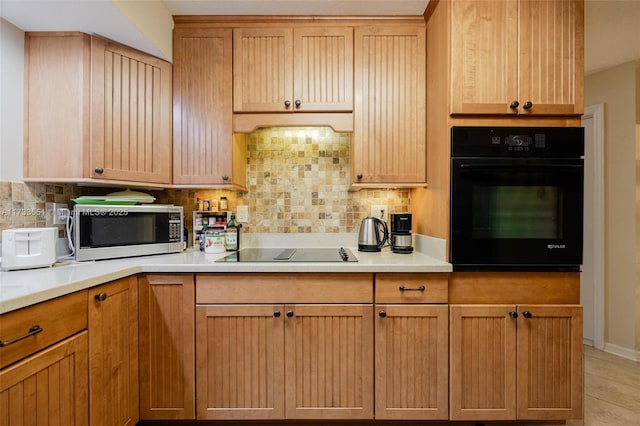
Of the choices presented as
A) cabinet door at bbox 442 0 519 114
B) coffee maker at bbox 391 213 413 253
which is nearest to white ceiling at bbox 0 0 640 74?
cabinet door at bbox 442 0 519 114

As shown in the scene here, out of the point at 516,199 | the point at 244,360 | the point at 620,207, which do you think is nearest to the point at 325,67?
the point at 516,199

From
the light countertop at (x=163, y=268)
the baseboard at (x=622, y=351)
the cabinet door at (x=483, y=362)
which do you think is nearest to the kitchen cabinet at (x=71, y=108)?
the light countertop at (x=163, y=268)

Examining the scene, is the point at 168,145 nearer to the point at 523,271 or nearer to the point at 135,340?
the point at 135,340

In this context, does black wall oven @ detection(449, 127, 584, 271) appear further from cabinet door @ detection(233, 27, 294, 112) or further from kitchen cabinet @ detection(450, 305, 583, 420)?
cabinet door @ detection(233, 27, 294, 112)

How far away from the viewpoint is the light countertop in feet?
3.36

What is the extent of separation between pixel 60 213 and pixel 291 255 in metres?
1.28

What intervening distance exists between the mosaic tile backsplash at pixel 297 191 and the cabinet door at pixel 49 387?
113 cm

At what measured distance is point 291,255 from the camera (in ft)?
5.88

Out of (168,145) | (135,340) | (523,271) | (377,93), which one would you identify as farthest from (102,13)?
(523,271)

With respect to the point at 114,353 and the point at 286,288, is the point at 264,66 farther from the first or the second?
the point at 114,353

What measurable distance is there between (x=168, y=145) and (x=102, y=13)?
676 millimetres

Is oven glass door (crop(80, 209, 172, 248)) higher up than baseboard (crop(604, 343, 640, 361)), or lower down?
higher up

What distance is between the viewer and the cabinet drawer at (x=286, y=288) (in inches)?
58.7

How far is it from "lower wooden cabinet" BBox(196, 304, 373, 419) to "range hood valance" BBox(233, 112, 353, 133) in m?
1.05
